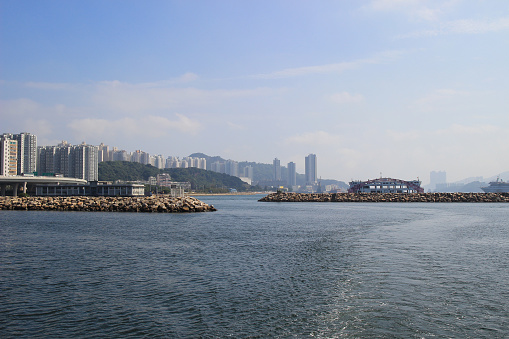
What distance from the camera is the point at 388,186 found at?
142 m

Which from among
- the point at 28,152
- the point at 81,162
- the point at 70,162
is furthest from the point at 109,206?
the point at 28,152

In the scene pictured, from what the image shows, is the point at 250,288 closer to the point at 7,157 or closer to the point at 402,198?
the point at 402,198

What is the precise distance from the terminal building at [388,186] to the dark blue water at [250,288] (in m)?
118

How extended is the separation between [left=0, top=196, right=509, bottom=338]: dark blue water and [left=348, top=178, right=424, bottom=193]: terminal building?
11849 cm

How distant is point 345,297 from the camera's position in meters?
13.4

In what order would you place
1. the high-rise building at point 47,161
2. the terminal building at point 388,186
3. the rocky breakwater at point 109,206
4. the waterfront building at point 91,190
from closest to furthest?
the rocky breakwater at point 109,206
the waterfront building at point 91,190
the terminal building at point 388,186
the high-rise building at point 47,161

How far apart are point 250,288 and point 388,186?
444 feet

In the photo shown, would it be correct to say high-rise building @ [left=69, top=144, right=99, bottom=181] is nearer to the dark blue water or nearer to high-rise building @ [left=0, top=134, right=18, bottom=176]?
high-rise building @ [left=0, top=134, right=18, bottom=176]

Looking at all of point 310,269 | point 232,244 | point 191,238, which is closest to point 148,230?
point 191,238

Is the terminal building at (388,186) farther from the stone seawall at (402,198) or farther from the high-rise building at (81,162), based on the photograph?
the high-rise building at (81,162)

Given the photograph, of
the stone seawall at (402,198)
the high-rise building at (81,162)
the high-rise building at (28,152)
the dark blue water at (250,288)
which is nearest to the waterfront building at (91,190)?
the stone seawall at (402,198)

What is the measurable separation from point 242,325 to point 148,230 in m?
23.7

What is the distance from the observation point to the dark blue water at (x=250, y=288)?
10.6m

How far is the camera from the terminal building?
461ft
